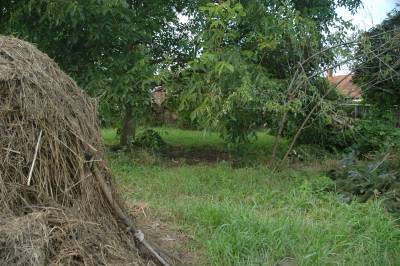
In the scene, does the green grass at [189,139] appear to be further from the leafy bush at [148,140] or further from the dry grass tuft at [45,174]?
the dry grass tuft at [45,174]

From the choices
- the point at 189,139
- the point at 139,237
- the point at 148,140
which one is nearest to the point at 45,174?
the point at 139,237

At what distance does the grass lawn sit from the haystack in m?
1.13

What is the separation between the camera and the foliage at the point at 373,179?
6.28m

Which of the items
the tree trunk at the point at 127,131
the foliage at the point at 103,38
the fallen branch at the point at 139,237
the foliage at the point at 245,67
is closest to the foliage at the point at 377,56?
the foliage at the point at 245,67

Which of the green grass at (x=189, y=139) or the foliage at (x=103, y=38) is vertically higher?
the foliage at (x=103, y=38)

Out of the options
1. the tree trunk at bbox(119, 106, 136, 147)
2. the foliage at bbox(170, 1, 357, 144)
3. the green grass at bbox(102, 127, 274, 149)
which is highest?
the foliage at bbox(170, 1, 357, 144)

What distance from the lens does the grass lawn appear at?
14.8 ft

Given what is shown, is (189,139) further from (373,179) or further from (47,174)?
(47,174)

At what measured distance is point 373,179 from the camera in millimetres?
6914

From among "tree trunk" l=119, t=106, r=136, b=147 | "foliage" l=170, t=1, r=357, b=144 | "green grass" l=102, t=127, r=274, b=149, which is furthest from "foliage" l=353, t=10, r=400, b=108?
"tree trunk" l=119, t=106, r=136, b=147

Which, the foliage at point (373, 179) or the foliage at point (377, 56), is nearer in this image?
the foliage at point (373, 179)

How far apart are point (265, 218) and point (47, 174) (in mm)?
2388

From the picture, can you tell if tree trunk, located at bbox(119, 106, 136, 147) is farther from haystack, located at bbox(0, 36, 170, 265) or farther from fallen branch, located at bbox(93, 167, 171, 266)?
haystack, located at bbox(0, 36, 170, 265)

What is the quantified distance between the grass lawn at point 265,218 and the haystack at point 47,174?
1131mm
